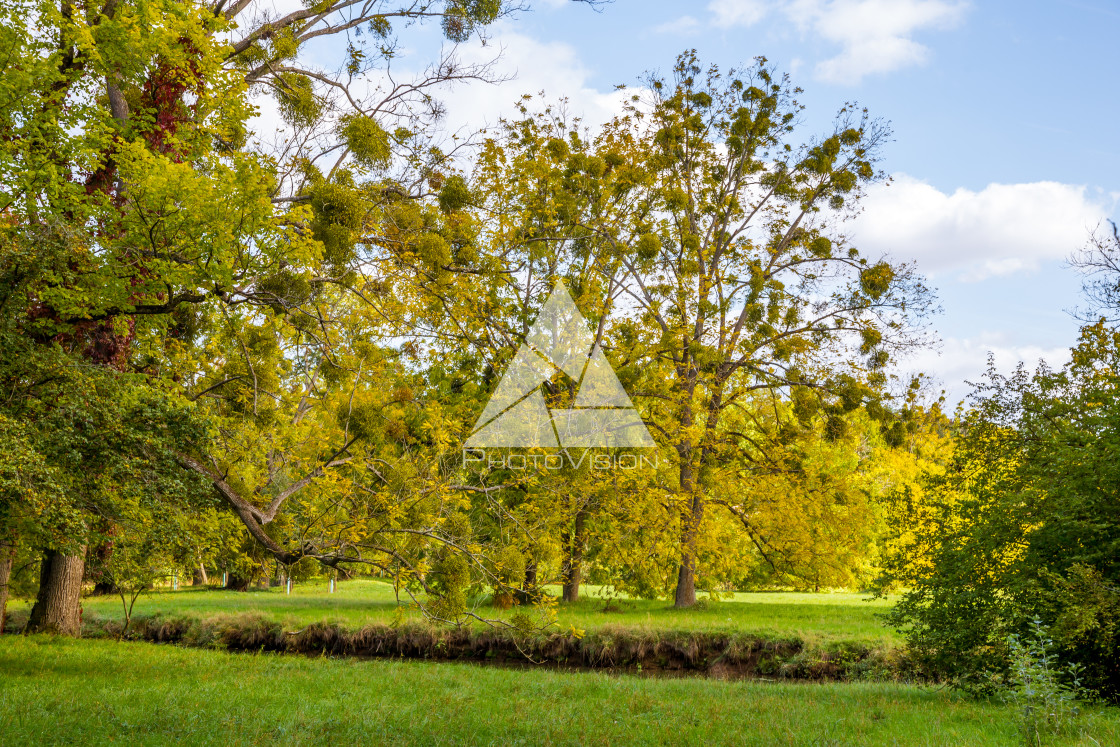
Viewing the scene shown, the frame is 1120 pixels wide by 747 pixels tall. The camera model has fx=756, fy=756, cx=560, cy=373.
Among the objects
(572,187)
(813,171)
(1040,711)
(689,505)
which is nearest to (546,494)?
(689,505)

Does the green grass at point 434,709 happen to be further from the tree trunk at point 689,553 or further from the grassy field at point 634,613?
the tree trunk at point 689,553

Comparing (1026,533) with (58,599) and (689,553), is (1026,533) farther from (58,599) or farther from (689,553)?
(58,599)

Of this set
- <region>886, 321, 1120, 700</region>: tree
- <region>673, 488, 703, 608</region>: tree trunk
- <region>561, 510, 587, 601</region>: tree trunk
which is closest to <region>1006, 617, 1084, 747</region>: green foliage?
<region>886, 321, 1120, 700</region>: tree

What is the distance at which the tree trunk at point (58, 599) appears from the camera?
15008 millimetres

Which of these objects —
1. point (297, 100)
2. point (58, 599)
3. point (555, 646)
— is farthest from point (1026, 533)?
point (58, 599)

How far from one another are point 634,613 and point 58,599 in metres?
13.8

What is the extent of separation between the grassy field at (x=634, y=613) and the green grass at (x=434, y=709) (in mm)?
4669

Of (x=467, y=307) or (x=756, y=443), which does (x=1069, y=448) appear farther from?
(x=756, y=443)

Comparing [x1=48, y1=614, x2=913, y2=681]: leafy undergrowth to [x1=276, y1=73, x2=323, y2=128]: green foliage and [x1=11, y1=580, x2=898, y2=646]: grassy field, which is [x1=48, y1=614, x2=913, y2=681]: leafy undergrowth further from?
[x1=276, y1=73, x2=323, y2=128]: green foliage

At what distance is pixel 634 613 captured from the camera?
21266 mm

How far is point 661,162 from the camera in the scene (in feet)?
63.1

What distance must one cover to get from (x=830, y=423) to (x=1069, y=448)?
9468 millimetres

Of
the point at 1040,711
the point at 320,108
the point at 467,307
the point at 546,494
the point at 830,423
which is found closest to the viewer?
the point at 1040,711

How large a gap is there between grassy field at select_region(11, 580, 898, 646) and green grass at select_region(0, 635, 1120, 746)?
467 centimetres
